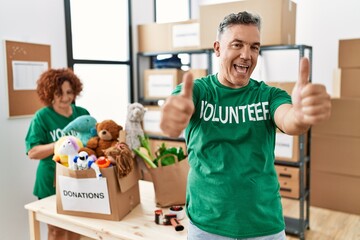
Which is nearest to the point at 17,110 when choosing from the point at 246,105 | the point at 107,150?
the point at 107,150

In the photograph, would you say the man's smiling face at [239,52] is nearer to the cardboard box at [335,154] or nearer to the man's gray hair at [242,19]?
the man's gray hair at [242,19]

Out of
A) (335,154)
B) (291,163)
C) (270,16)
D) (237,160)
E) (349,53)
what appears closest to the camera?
(237,160)

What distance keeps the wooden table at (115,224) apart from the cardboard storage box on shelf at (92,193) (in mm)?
33

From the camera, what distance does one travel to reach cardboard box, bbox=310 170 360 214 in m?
3.10

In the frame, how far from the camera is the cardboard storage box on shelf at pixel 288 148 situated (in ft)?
8.86

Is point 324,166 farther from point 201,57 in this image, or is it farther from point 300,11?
point 201,57

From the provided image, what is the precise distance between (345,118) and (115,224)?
227 centimetres

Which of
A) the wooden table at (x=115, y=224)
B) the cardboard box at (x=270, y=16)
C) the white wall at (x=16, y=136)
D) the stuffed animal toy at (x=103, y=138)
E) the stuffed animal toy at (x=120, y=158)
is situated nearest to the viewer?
the wooden table at (x=115, y=224)

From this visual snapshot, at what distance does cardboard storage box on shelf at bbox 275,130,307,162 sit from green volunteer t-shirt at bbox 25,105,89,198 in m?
1.62

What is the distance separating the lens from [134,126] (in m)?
1.87

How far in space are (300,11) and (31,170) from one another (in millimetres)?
2978

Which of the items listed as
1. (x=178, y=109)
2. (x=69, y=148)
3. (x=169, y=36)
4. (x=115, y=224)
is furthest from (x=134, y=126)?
(x=169, y=36)

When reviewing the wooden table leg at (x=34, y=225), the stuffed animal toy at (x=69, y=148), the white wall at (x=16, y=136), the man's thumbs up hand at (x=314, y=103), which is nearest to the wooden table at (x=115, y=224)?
the wooden table leg at (x=34, y=225)

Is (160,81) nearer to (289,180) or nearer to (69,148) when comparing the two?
(289,180)
